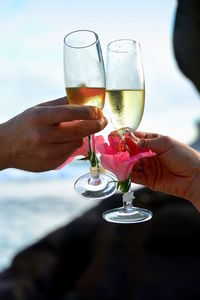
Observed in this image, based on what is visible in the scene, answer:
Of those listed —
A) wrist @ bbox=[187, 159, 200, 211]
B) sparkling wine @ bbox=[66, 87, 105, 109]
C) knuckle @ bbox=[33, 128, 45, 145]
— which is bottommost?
wrist @ bbox=[187, 159, 200, 211]

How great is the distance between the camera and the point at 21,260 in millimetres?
7285

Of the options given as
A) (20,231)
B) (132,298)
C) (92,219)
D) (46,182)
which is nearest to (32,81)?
(46,182)

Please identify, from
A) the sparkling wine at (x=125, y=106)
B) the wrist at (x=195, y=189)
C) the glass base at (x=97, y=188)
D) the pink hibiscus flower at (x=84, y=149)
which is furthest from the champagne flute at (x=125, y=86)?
the wrist at (x=195, y=189)

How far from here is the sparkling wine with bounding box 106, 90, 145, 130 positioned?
72.2 inches

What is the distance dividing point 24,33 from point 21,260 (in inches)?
639

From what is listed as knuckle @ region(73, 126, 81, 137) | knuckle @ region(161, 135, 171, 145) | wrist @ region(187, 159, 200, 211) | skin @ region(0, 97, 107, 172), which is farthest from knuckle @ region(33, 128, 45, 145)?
wrist @ region(187, 159, 200, 211)

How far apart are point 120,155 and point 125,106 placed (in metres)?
0.18

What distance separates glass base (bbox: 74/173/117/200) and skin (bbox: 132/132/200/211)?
18cm

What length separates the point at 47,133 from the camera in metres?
1.76

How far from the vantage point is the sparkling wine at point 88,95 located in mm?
1749

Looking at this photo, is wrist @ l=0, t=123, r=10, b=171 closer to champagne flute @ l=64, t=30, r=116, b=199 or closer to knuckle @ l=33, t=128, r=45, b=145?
knuckle @ l=33, t=128, r=45, b=145

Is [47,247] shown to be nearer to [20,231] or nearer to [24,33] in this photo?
[20,231]

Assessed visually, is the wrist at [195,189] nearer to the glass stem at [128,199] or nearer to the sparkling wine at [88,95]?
the glass stem at [128,199]

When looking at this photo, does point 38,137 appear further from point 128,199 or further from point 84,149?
point 128,199
